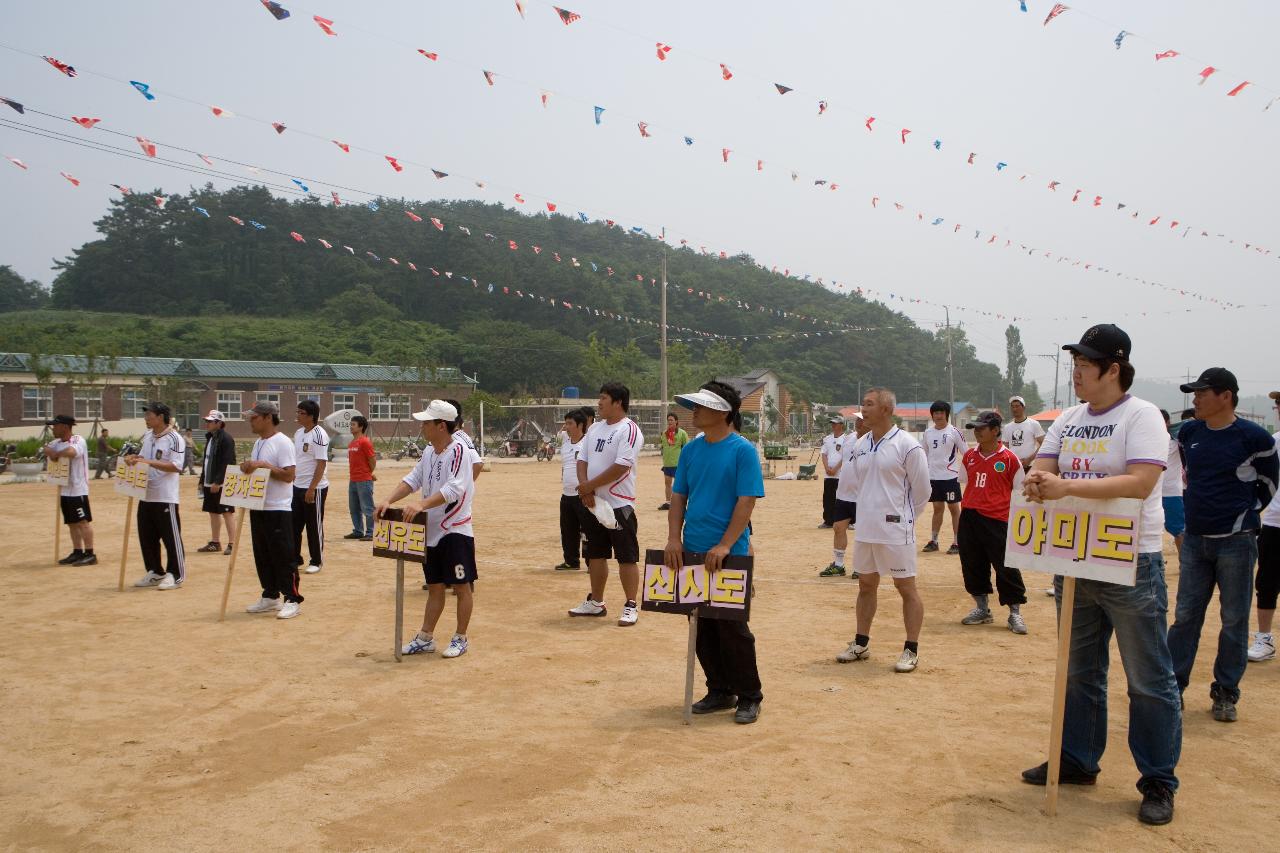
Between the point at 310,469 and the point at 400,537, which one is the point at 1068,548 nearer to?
the point at 400,537

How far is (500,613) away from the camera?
29.3 feet

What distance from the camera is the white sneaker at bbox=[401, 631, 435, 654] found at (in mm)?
7221

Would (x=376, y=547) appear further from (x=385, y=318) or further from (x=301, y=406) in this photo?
(x=385, y=318)

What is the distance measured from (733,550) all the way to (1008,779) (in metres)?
1.87

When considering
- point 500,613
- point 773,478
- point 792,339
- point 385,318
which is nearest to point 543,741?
point 500,613

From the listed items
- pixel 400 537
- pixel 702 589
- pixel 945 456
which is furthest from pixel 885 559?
pixel 945 456

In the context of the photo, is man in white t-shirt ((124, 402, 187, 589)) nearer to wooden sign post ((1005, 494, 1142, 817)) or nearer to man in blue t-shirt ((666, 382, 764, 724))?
man in blue t-shirt ((666, 382, 764, 724))

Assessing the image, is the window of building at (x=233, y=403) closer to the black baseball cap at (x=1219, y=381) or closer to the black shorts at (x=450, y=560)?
the black shorts at (x=450, y=560)

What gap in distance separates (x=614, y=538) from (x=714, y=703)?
274 centimetres

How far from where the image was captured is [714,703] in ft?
19.1

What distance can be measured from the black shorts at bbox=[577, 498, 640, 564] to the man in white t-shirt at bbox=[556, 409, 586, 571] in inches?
40.7

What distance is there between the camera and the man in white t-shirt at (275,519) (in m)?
8.61

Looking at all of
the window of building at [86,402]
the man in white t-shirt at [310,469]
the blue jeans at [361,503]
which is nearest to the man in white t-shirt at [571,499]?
the man in white t-shirt at [310,469]

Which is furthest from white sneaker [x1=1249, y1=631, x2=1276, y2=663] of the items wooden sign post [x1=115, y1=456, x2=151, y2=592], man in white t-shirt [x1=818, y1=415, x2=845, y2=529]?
wooden sign post [x1=115, y1=456, x2=151, y2=592]
